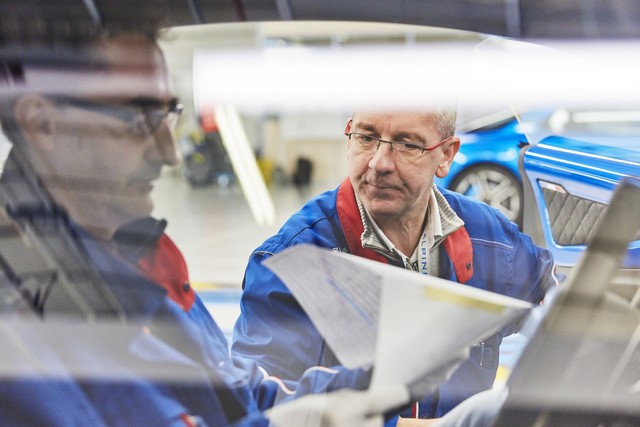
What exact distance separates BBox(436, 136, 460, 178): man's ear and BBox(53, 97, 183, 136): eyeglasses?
51 centimetres

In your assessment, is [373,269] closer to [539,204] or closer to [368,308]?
[368,308]

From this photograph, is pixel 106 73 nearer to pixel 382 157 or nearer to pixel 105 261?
pixel 105 261

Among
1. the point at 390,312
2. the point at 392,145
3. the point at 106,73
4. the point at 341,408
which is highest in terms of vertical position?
the point at 106,73

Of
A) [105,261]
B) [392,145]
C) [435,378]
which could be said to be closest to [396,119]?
[392,145]

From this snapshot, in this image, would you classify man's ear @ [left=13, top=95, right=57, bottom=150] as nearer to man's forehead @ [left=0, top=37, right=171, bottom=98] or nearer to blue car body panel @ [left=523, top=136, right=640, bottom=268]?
man's forehead @ [left=0, top=37, right=171, bottom=98]

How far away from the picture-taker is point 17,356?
1.46 metres

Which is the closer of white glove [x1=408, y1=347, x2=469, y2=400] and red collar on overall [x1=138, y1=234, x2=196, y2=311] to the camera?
white glove [x1=408, y1=347, x2=469, y2=400]

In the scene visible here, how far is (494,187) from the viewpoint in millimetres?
1470

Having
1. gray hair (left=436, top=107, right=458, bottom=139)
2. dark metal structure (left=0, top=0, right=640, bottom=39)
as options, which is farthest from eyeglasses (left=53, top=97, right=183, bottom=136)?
gray hair (left=436, top=107, right=458, bottom=139)

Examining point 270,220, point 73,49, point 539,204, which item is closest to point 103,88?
point 73,49

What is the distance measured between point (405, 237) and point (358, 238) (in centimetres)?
9

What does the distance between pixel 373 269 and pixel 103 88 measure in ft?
2.04

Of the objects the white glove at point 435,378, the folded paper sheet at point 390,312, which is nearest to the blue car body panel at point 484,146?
the folded paper sheet at point 390,312

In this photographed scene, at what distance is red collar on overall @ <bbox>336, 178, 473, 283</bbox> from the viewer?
4.68 feet
